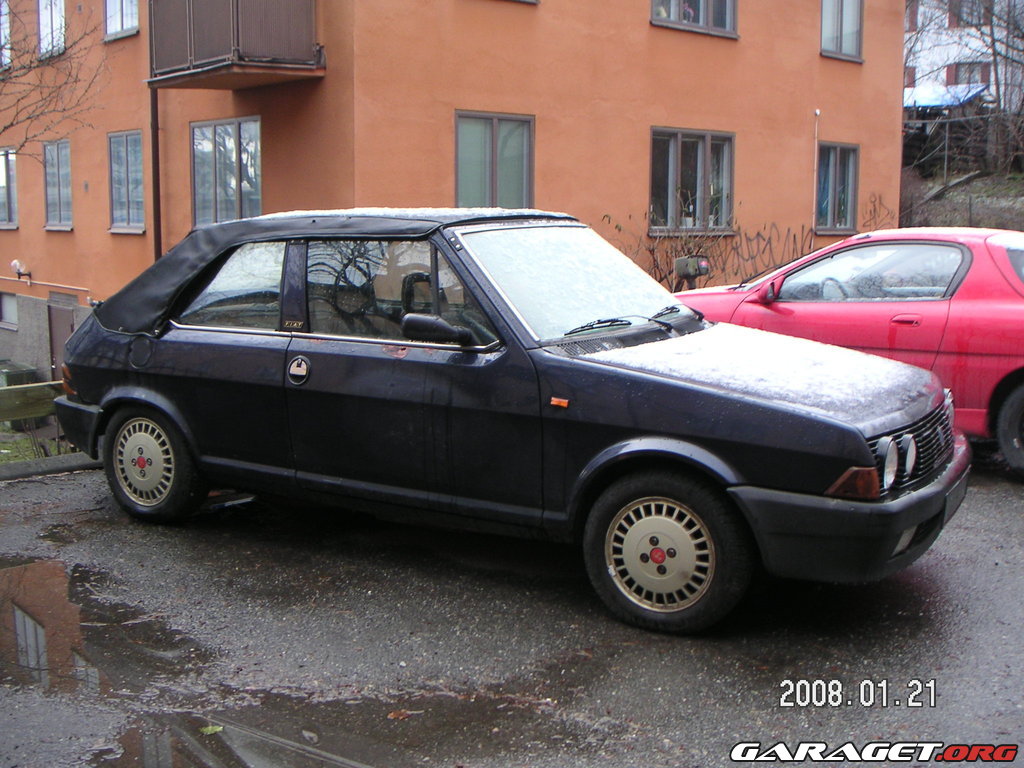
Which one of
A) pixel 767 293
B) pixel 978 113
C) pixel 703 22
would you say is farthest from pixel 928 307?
pixel 978 113

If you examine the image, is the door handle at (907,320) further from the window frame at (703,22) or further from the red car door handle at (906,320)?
the window frame at (703,22)

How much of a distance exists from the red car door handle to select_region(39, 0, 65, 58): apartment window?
580 inches

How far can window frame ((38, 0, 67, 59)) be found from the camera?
1839cm

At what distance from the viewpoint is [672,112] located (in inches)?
627

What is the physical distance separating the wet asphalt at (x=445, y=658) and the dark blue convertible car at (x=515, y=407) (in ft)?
1.16

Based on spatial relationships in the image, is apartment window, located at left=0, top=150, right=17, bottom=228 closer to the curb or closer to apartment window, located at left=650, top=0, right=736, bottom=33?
apartment window, located at left=650, top=0, right=736, bottom=33

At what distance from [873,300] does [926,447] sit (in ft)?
10.9

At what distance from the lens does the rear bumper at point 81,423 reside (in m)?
6.65

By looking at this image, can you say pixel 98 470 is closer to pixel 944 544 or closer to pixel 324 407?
pixel 324 407

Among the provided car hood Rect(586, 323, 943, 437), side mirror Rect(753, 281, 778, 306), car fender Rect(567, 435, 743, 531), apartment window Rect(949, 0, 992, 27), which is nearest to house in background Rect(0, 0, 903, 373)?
side mirror Rect(753, 281, 778, 306)

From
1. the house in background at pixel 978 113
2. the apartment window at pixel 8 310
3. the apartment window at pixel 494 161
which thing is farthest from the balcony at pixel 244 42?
the house in background at pixel 978 113

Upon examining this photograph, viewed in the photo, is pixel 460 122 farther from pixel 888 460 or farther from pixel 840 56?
pixel 888 460

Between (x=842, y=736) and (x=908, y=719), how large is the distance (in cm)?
28

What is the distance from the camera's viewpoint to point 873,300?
315 inches
